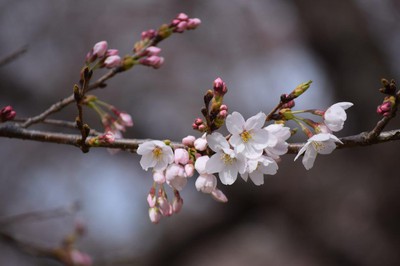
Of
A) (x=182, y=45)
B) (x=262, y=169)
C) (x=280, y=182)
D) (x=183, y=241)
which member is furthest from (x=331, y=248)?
(x=182, y=45)

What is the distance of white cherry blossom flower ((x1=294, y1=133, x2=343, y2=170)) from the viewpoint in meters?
1.25

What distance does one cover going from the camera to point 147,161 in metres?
1.31

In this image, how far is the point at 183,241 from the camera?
6.25m

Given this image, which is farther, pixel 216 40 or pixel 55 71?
pixel 216 40

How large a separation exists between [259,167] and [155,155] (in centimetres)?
29

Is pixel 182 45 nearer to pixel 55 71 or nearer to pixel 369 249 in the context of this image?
pixel 55 71

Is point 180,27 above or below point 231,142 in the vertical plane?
above

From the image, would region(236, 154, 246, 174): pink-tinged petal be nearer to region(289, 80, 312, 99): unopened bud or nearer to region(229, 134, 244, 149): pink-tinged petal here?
region(229, 134, 244, 149): pink-tinged petal

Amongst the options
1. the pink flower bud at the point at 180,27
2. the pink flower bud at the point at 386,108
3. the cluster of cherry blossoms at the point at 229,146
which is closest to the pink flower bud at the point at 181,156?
the cluster of cherry blossoms at the point at 229,146

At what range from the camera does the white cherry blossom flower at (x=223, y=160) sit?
1194mm

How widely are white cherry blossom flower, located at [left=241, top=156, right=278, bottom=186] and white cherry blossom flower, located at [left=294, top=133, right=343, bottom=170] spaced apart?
0.24ft

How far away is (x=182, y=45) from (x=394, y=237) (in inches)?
247

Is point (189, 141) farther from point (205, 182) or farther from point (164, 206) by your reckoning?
point (164, 206)

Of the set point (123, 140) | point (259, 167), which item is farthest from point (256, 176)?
point (123, 140)
